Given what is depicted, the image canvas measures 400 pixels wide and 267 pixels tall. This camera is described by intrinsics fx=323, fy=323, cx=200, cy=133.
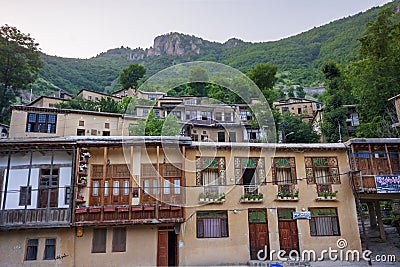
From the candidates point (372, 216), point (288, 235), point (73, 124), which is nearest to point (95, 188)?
point (288, 235)

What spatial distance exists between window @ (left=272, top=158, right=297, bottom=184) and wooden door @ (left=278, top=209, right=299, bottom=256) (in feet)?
5.32

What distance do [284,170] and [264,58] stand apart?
213 feet

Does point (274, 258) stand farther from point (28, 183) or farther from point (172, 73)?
point (28, 183)

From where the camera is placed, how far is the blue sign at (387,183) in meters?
16.1

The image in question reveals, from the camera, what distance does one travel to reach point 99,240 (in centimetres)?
1542

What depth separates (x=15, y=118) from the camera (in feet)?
84.5

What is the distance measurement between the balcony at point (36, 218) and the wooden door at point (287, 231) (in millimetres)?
10271

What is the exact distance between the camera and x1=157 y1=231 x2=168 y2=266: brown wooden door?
50.5 ft

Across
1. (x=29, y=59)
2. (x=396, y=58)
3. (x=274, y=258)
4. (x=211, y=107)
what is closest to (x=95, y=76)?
(x=29, y=59)

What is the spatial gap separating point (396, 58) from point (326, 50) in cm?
5294

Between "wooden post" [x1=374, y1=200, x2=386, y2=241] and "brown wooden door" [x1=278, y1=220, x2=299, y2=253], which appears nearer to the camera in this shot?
"brown wooden door" [x1=278, y1=220, x2=299, y2=253]

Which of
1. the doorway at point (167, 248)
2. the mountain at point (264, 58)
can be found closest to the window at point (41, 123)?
the doorway at point (167, 248)

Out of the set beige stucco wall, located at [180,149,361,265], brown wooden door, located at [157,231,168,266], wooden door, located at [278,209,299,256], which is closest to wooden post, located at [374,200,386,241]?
beige stucco wall, located at [180,149,361,265]

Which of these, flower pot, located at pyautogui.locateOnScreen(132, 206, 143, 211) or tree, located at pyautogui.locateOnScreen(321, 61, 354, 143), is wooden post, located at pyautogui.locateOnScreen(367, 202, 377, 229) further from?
flower pot, located at pyautogui.locateOnScreen(132, 206, 143, 211)
